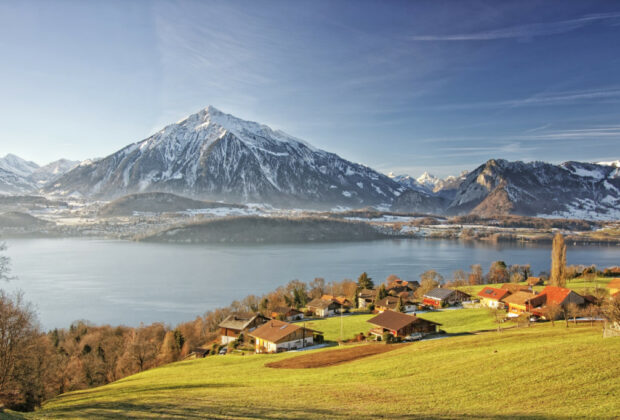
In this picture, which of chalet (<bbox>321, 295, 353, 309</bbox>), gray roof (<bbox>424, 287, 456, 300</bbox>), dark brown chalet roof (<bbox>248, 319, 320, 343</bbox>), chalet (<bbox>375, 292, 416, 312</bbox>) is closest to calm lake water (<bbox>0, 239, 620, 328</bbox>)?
chalet (<bbox>321, 295, 353, 309</bbox>)

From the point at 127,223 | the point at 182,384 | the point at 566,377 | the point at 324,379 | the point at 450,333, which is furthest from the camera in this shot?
the point at 127,223

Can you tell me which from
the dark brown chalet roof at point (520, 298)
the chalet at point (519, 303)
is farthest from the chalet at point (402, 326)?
the dark brown chalet roof at point (520, 298)

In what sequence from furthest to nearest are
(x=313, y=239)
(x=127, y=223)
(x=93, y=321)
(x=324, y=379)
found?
1. (x=127, y=223)
2. (x=313, y=239)
3. (x=93, y=321)
4. (x=324, y=379)

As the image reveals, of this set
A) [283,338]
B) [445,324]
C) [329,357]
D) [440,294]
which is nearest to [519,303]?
[445,324]

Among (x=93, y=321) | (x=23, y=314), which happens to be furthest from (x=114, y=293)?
(x=23, y=314)

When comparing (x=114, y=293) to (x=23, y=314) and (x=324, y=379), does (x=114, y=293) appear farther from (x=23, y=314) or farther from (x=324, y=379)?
(x=324, y=379)

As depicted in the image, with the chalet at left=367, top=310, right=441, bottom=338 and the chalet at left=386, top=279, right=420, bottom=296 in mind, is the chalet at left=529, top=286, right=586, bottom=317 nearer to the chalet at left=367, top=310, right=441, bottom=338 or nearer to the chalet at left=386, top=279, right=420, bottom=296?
the chalet at left=367, top=310, right=441, bottom=338
